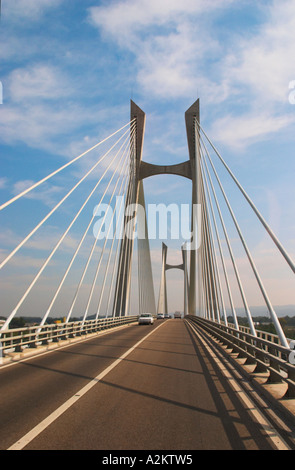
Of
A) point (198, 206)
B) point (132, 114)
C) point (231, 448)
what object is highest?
point (132, 114)

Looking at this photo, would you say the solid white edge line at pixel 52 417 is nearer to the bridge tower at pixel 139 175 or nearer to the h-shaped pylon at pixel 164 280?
the bridge tower at pixel 139 175

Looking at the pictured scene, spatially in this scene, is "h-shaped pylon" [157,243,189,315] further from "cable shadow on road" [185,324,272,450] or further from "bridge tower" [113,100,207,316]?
"cable shadow on road" [185,324,272,450]

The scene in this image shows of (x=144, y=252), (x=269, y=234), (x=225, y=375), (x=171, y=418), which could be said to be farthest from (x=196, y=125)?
(x=171, y=418)

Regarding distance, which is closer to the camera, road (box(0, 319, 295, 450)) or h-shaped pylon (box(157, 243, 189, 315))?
road (box(0, 319, 295, 450))

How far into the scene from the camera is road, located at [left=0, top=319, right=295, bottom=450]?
13.7 ft

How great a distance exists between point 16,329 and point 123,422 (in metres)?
7.53

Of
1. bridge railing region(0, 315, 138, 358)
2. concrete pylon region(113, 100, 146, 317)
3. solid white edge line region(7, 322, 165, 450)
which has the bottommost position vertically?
solid white edge line region(7, 322, 165, 450)

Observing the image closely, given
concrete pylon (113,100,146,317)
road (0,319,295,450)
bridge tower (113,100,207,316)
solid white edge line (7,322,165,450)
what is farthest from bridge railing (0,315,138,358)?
bridge tower (113,100,207,316)

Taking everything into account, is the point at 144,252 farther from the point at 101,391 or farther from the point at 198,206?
the point at 101,391

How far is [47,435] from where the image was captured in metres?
4.36

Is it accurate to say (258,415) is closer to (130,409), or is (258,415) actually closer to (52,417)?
(130,409)

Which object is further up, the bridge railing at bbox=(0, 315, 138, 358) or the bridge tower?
the bridge tower

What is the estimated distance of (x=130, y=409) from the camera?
5516 mm

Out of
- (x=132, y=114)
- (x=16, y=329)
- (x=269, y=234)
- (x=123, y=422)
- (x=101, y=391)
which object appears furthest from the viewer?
(x=132, y=114)
